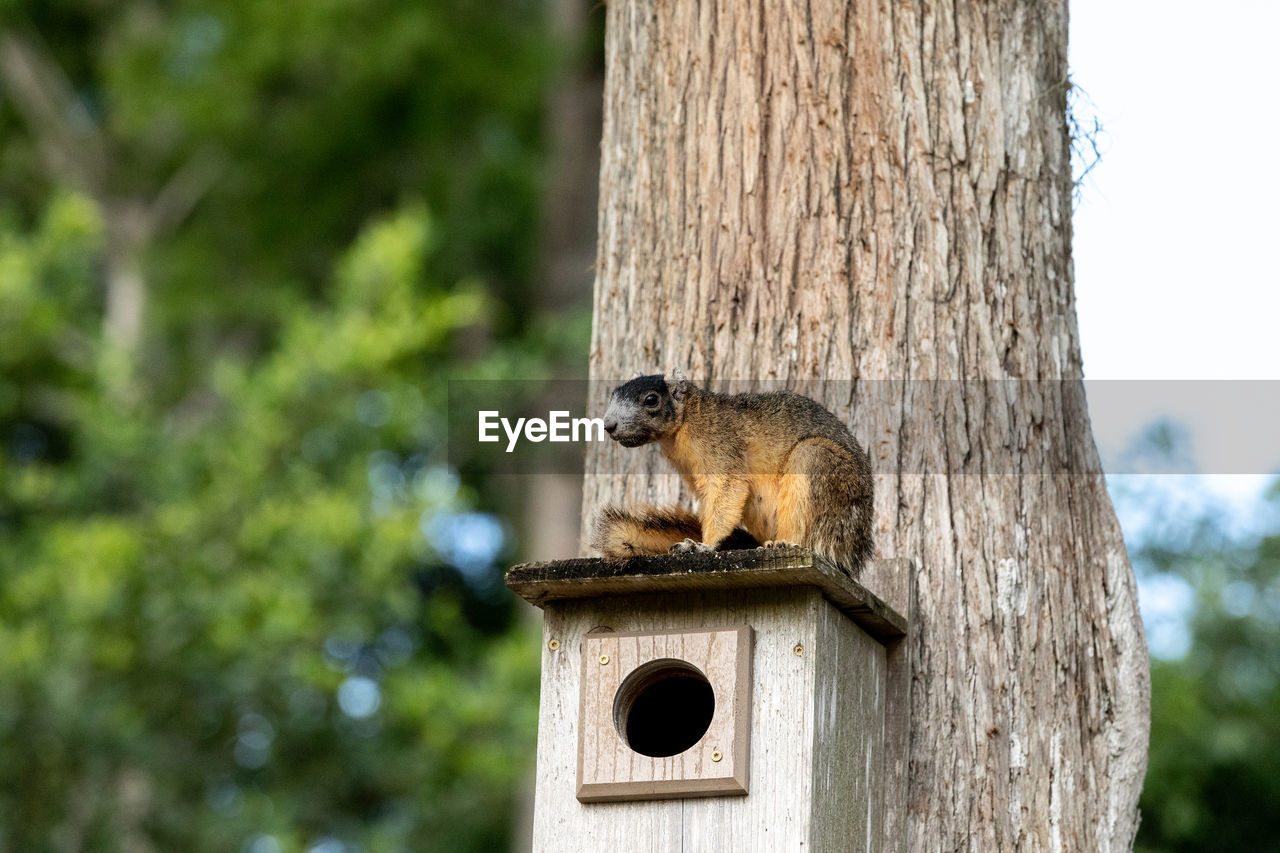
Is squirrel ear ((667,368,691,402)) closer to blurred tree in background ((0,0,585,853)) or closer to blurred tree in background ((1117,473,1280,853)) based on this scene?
blurred tree in background ((1117,473,1280,853))

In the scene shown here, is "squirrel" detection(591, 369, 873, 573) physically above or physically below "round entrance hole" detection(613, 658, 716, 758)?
above

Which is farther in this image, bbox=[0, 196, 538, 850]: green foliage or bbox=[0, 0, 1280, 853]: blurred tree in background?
bbox=[0, 196, 538, 850]: green foliage

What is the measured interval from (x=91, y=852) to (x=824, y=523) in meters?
6.88

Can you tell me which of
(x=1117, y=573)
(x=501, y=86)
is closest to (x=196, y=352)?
(x=501, y=86)

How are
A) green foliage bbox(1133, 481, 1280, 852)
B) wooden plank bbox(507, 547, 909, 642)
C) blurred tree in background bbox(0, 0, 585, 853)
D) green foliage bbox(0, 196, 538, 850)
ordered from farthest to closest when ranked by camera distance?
blurred tree in background bbox(0, 0, 585, 853) → green foliage bbox(0, 196, 538, 850) → green foliage bbox(1133, 481, 1280, 852) → wooden plank bbox(507, 547, 909, 642)

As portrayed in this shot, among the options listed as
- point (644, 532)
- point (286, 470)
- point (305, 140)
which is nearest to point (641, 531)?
point (644, 532)

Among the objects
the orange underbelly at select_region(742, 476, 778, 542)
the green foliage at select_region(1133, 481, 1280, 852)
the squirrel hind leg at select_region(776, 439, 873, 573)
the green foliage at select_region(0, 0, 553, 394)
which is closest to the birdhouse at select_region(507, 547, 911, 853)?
the squirrel hind leg at select_region(776, 439, 873, 573)

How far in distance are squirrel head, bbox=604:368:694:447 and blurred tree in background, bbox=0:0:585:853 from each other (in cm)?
613

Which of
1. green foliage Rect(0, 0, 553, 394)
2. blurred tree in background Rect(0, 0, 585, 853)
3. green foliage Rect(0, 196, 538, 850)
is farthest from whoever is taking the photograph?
green foliage Rect(0, 0, 553, 394)

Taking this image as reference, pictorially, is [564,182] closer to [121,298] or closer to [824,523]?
[121,298]

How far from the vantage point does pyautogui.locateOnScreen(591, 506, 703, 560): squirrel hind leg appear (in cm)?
345

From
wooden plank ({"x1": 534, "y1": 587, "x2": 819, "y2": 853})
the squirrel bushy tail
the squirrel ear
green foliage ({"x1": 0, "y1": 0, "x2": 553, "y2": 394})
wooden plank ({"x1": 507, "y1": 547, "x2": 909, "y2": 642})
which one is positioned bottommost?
wooden plank ({"x1": 534, "y1": 587, "x2": 819, "y2": 853})

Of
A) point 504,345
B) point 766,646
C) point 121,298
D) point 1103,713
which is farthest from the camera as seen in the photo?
point 121,298

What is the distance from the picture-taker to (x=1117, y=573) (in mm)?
3609
